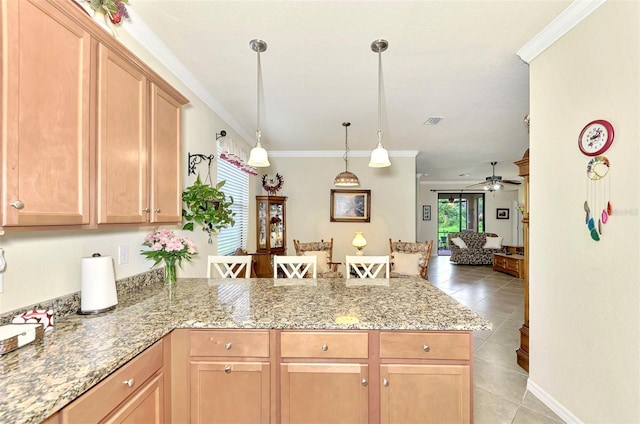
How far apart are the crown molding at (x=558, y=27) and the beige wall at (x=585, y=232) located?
0.14ft

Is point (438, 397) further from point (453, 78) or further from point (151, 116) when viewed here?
point (453, 78)

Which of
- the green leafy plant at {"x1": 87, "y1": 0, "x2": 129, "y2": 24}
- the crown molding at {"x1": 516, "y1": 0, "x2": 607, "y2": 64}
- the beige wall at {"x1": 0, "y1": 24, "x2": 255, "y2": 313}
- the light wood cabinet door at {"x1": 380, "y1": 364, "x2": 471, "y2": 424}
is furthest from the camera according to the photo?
the crown molding at {"x1": 516, "y1": 0, "x2": 607, "y2": 64}

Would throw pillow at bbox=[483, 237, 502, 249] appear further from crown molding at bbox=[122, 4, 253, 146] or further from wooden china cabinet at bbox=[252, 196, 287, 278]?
crown molding at bbox=[122, 4, 253, 146]

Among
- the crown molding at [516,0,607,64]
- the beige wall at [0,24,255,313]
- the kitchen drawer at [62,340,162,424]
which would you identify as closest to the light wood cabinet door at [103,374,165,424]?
the kitchen drawer at [62,340,162,424]

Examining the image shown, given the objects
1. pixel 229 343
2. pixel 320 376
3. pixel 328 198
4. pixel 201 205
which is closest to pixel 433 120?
pixel 328 198

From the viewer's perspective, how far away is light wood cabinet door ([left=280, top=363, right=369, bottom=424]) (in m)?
1.38

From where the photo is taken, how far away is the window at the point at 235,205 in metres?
3.42

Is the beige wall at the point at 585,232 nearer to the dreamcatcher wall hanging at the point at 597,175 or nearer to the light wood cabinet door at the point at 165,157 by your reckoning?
the dreamcatcher wall hanging at the point at 597,175

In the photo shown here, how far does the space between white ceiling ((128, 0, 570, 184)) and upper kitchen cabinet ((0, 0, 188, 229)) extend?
65 cm

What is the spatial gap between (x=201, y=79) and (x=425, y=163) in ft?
17.7

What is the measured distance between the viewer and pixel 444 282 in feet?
20.2

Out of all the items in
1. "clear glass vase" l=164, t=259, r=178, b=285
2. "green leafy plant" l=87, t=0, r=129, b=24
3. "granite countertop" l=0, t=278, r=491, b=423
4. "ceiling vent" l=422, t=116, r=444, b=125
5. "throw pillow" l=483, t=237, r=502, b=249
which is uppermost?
"ceiling vent" l=422, t=116, r=444, b=125

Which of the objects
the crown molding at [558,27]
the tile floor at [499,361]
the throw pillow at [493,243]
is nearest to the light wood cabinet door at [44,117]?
the crown molding at [558,27]

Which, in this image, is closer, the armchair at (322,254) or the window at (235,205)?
the window at (235,205)
